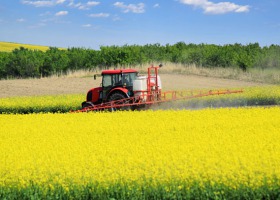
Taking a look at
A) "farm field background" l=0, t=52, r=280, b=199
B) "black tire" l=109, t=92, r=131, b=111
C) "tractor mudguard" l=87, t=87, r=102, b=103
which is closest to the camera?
"farm field background" l=0, t=52, r=280, b=199

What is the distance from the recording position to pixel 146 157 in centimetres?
987

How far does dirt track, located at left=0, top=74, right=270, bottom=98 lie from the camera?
34750 mm

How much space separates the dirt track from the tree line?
12.7 ft

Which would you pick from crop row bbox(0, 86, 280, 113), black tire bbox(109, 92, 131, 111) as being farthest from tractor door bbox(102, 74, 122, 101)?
crop row bbox(0, 86, 280, 113)

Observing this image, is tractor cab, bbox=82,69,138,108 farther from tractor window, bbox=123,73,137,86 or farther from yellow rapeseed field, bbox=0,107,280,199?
yellow rapeseed field, bbox=0,107,280,199

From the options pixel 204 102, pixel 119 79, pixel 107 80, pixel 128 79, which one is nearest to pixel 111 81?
pixel 107 80

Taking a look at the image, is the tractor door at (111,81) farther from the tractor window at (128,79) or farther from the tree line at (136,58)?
the tree line at (136,58)

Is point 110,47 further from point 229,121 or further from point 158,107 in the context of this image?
point 229,121

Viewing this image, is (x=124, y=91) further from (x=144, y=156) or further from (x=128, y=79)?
(x=144, y=156)

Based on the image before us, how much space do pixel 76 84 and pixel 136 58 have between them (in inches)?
404

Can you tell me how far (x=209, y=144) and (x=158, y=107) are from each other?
9845 mm

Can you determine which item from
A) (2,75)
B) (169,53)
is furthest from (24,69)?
(169,53)

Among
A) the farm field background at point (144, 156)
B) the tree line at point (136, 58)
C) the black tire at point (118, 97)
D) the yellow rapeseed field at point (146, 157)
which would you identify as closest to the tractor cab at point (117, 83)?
the black tire at point (118, 97)

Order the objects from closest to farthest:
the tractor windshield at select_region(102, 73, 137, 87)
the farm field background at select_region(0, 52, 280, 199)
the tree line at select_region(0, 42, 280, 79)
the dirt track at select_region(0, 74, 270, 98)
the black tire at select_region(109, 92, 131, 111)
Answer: the farm field background at select_region(0, 52, 280, 199) < the black tire at select_region(109, 92, 131, 111) < the tractor windshield at select_region(102, 73, 137, 87) < the dirt track at select_region(0, 74, 270, 98) < the tree line at select_region(0, 42, 280, 79)
